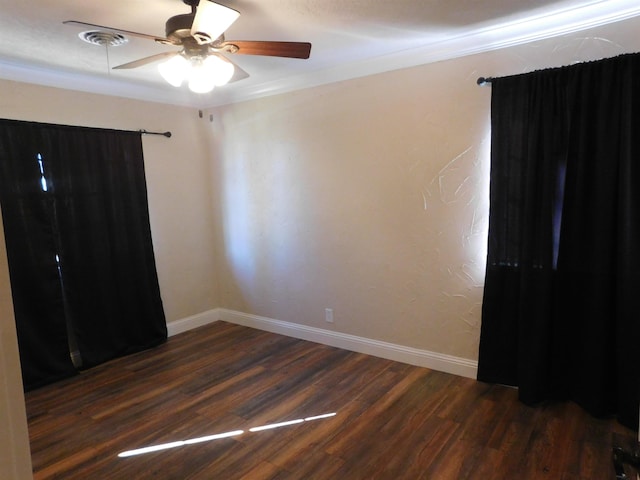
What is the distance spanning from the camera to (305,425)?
255cm

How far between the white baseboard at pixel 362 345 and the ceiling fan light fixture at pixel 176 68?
8.28 ft

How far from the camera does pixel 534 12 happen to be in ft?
7.98

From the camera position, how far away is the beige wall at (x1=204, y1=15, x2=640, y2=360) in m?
2.90

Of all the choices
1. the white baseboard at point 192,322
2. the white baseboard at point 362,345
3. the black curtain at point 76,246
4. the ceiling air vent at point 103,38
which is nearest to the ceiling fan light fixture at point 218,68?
the ceiling air vent at point 103,38

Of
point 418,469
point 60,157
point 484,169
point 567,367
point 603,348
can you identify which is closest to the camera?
point 418,469

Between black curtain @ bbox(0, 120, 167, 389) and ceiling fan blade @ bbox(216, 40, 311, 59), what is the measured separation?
1988 millimetres

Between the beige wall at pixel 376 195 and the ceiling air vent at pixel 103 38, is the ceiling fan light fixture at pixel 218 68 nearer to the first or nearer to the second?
the ceiling air vent at pixel 103 38

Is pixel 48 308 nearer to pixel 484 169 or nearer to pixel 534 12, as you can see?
pixel 484 169

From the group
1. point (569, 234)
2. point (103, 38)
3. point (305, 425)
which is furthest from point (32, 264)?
point (569, 234)

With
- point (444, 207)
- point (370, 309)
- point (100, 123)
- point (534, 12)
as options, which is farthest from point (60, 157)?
point (534, 12)

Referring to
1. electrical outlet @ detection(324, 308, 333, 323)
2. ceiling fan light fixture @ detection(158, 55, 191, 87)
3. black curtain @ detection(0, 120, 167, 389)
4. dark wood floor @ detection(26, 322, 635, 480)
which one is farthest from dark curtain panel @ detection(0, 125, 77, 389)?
electrical outlet @ detection(324, 308, 333, 323)

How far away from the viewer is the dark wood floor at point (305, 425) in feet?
7.07

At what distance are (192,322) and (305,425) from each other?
227 centimetres

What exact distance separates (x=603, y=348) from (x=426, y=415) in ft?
3.76
